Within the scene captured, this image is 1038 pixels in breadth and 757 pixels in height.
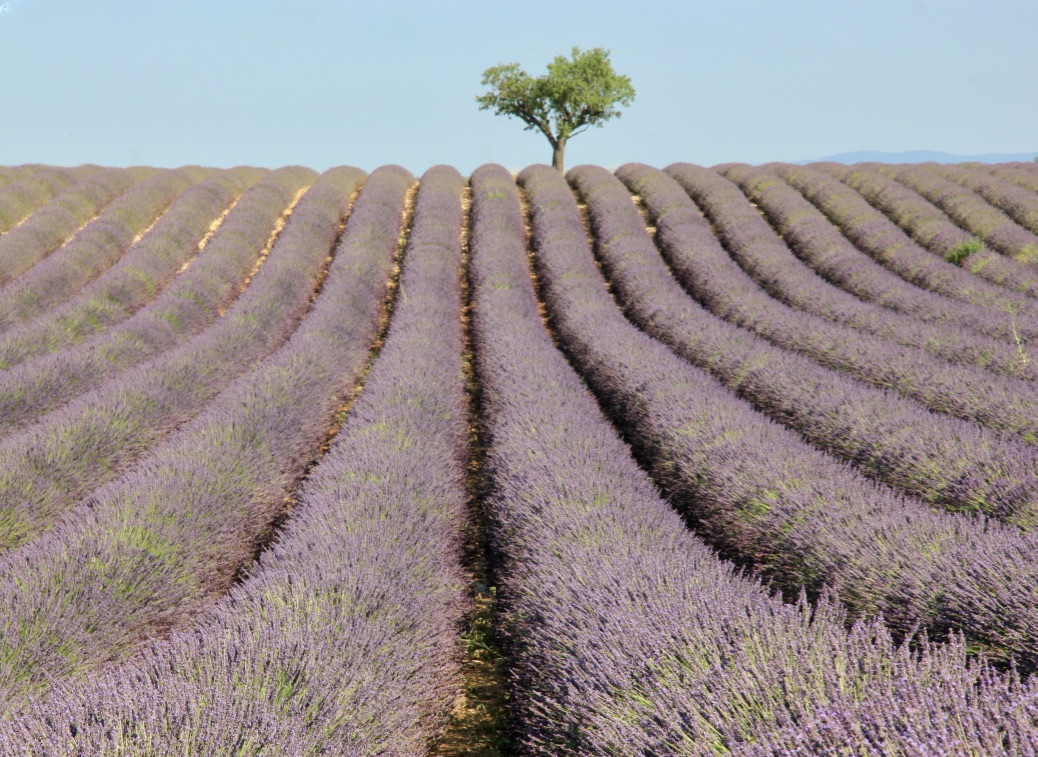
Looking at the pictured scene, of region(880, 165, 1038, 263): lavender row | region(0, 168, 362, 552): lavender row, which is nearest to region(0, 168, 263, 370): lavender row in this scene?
region(0, 168, 362, 552): lavender row

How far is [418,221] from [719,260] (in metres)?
6.25

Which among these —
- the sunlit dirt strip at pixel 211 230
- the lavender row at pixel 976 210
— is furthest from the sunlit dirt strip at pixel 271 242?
the lavender row at pixel 976 210

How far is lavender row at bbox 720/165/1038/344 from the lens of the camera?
805 cm

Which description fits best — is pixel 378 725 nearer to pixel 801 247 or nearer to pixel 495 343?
pixel 495 343

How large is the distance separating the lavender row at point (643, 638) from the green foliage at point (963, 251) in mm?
9671

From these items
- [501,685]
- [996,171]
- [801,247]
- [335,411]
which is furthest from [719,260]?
[996,171]

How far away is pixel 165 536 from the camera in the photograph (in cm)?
368

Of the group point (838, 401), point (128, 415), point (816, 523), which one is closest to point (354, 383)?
point (128, 415)

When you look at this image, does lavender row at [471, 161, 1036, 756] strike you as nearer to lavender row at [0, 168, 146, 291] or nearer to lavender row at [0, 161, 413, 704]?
lavender row at [0, 161, 413, 704]

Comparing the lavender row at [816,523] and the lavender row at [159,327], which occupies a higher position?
the lavender row at [159,327]

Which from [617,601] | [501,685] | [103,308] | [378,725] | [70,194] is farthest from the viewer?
[70,194]

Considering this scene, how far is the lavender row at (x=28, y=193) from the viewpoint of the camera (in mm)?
14711

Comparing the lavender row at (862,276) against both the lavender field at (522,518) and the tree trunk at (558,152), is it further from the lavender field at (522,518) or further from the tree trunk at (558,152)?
the tree trunk at (558,152)

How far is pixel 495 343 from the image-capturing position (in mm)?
7770
